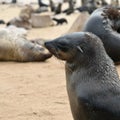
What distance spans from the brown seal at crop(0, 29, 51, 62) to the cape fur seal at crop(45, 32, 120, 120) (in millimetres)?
4744

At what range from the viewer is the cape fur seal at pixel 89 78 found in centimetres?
328

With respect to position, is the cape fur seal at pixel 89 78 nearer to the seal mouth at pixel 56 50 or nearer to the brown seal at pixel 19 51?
the seal mouth at pixel 56 50

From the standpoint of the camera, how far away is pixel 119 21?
24.2 feet

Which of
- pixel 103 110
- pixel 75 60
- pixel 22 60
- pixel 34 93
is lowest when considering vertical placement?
pixel 22 60

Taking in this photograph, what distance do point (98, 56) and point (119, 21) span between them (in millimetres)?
4081

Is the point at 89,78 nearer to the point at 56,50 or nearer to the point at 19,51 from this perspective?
the point at 56,50

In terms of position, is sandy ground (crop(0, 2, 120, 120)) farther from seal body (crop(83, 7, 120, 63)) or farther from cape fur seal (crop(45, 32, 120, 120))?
cape fur seal (crop(45, 32, 120, 120))

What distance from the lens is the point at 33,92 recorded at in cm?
570

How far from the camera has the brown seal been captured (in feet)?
27.1

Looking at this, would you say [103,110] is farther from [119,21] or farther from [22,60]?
[22,60]

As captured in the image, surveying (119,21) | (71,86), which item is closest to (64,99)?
(71,86)

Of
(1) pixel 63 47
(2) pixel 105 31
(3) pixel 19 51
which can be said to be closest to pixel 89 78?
(1) pixel 63 47

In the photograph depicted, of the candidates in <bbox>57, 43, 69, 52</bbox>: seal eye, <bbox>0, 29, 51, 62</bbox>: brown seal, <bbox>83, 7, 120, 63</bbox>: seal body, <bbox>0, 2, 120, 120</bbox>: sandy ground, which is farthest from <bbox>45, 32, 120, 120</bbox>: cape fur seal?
<bbox>0, 29, 51, 62</bbox>: brown seal

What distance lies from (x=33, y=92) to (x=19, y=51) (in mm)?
2729
